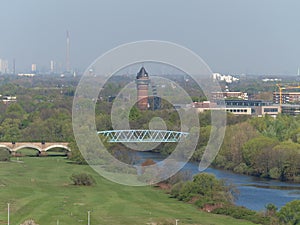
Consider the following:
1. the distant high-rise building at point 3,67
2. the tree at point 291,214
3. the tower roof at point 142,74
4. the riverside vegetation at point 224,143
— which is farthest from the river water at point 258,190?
the distant high-rise building at point 3,67

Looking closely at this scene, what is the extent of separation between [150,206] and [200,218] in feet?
5.87

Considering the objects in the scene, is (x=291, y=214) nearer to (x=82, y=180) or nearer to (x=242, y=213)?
(x=242, y=213)

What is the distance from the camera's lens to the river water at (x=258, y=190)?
65.4 feet

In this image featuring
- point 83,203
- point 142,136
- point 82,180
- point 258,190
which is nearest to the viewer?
point 83,203

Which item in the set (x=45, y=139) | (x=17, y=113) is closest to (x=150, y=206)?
(x=45, y=139)

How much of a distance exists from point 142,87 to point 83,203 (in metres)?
25.3

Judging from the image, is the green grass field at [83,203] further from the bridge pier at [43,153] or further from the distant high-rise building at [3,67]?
the distant high-rise building at [3,67]

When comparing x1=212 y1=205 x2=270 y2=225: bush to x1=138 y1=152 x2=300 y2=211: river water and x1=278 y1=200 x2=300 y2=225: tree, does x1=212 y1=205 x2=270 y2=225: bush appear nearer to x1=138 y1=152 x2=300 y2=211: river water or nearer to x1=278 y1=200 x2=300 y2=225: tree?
x1=278 y1=200 x2=300 y2=225: tree

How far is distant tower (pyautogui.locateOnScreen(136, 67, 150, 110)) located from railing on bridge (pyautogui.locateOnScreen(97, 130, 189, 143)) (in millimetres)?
9522

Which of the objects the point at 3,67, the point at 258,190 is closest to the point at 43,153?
the point at 258,190

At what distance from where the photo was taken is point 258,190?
72.5 ft

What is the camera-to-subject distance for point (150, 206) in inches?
742

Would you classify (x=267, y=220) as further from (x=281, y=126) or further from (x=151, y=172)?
(x=281, y=126)

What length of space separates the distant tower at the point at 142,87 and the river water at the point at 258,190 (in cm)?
1606
